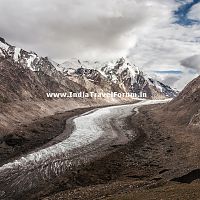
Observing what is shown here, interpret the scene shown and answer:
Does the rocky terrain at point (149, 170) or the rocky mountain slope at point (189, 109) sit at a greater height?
the rocky mountain slope at point (189, 109)

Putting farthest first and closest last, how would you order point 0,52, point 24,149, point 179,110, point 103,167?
point 0,52 < point 179,110 < point 24,149 < point 103,167

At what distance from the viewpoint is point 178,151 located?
79438 millimetres

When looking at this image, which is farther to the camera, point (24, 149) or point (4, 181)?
point (24, 149)

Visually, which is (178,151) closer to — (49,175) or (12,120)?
(49,175)

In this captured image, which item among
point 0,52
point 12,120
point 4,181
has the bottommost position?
point 4,181

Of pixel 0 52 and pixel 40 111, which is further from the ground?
pixel 0 52

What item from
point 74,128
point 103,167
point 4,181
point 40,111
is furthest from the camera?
point 40,111

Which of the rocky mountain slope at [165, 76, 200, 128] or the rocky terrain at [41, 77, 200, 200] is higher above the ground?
the rocky mountain slope at [165, 76, 200, 128]

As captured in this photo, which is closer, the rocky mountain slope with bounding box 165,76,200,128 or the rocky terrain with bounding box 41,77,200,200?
the rocky terrain with bounding box 41,77,200,200

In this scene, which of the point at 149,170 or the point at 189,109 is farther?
the point at 189,109

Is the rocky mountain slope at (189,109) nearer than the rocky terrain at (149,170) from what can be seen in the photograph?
No

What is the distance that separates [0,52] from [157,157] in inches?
5242

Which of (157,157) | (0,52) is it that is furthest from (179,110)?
(0,52)

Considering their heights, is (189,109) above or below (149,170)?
above
